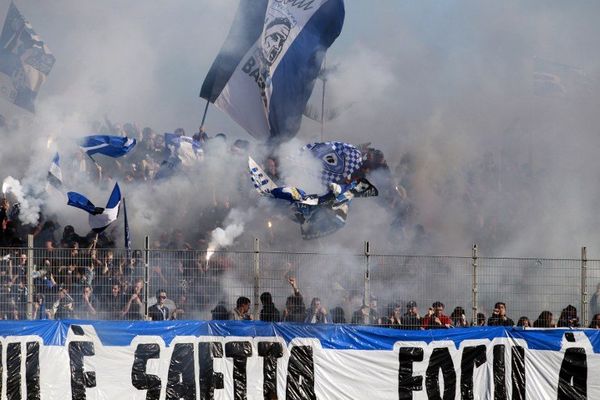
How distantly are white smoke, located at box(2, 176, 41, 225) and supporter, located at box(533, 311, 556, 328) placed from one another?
8012 mm

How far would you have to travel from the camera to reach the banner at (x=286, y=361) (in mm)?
14367

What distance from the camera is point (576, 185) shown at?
90.3ft

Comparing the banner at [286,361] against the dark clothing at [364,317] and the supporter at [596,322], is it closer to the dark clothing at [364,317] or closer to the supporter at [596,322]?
the dark clothing at [364,317]

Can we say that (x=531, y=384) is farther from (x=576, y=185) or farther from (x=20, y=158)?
(x=576, y=185)

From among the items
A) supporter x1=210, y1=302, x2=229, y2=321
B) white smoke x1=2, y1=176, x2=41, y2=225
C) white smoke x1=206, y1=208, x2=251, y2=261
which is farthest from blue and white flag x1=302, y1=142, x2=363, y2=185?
supporter x1=210, y1=302, x2=229, y2=321

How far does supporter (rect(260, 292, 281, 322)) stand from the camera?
14.9 m

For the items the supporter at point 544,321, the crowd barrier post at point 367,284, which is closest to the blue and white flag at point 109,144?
the crowd barrier post at point 367,284

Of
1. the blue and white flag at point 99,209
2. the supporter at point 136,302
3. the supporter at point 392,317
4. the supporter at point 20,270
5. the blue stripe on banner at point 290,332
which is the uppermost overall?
the blue and white flag at point 99,209

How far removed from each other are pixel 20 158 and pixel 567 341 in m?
11.5

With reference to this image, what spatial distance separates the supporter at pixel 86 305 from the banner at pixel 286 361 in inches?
9.2

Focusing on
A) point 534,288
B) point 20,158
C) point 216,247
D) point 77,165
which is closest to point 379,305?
point 534,288

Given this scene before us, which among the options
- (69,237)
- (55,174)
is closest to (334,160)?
(55,174)

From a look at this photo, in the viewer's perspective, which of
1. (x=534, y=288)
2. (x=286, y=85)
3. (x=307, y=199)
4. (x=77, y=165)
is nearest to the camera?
(x=534, y=288)

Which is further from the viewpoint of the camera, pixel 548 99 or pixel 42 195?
pixel 548 99
